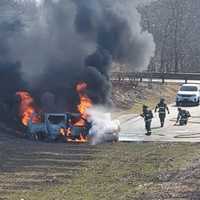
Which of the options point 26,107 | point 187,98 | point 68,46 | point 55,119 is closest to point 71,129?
point 55,119

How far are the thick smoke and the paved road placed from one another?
2.42 m

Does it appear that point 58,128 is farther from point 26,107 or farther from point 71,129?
point 26,107

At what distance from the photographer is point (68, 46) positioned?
3147 centimetres

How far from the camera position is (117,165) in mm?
21750

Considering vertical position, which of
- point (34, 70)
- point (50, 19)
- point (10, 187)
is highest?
point (50, 19)

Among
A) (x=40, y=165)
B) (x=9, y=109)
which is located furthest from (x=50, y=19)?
(x=40, y=165)

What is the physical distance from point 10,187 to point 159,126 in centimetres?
1869

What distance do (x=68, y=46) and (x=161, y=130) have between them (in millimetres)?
6435

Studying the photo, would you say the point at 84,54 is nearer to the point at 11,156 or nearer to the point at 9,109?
the point at 9,109

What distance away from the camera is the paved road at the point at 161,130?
30.3 m

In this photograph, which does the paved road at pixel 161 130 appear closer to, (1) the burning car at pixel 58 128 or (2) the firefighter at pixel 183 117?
(2) the firefighter at pixel 183 117

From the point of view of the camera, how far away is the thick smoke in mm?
30562

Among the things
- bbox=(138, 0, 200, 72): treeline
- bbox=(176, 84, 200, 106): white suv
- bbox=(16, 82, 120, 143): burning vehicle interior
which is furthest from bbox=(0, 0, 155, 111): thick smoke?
bbox=(138, 0, 200, 72): treeline

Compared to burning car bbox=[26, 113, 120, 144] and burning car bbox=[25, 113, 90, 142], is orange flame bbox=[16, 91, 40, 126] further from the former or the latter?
burning car bbox=[26, 113, 120, 144]
